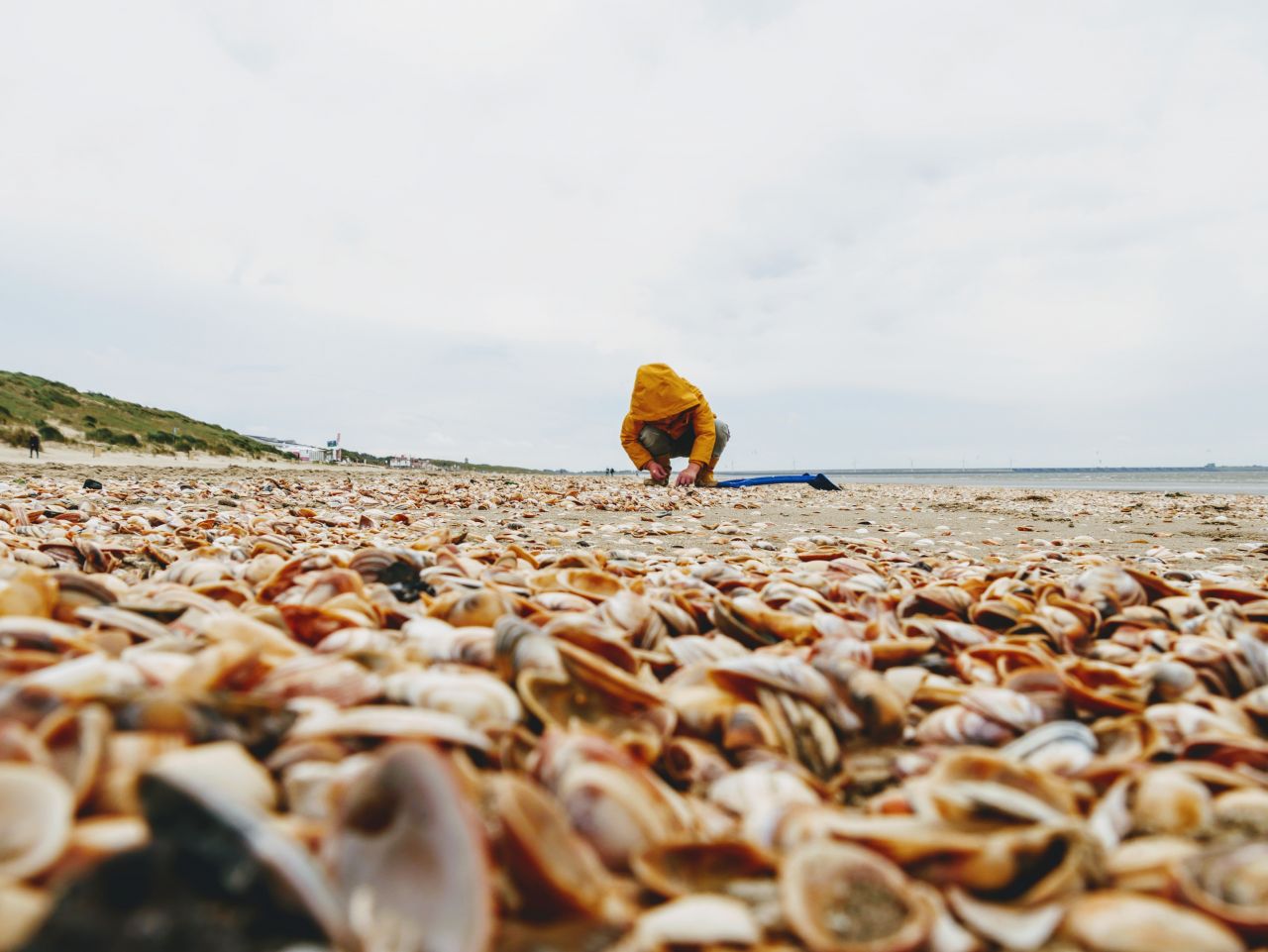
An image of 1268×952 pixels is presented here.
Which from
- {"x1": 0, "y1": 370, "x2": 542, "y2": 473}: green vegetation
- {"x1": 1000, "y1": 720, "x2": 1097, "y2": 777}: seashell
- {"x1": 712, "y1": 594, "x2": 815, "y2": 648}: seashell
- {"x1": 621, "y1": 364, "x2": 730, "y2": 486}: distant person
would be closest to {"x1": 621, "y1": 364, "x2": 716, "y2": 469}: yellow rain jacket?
{"x1": 621, "y1": 364, "x2": 730, "y2": 486}: distant person

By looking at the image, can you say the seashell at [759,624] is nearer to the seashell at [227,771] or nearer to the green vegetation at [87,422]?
the seashell at [227,771]

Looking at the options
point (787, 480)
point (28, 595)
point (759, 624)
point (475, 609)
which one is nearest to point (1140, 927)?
point (759, 624)

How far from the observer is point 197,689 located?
135 cm

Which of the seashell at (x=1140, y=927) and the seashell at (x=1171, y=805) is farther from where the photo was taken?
the seashell at (x=1171, y=805)

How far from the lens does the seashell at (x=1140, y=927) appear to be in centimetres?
93

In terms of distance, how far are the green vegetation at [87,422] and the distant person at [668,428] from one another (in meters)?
17.3

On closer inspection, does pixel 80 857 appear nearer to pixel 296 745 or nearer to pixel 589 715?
pixel 296 745

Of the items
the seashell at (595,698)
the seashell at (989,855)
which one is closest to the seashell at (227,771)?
the seashell at (595,698)

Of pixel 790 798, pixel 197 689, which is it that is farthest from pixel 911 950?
pixel 197 689

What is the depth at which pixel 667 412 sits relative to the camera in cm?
1296

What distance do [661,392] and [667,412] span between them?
42 cm

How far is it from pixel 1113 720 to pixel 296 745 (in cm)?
171

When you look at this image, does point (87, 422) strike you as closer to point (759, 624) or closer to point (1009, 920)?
Answer: point (759, 624)

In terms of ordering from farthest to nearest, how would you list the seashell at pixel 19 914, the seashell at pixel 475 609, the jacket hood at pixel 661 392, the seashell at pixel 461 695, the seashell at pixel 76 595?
1. the jacket hood at pixel 661 392
2. the seashell at pixel 475 609
3. the seashell at pixel 76 595
4. the seashell at pixel 461 695
5. the seashell at pixel 19 914
